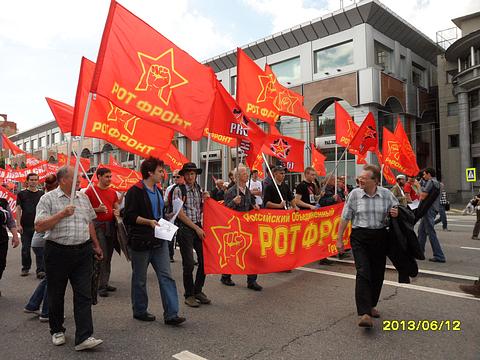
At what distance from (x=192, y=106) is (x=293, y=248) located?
2.76 m

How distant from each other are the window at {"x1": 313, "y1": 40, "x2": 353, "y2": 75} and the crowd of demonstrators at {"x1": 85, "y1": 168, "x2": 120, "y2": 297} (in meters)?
25.2

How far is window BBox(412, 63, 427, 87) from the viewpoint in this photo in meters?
32.9

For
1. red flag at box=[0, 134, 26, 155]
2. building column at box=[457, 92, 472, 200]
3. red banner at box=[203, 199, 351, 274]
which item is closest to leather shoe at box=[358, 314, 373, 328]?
red banner at box=[203, 199, 351, 274]

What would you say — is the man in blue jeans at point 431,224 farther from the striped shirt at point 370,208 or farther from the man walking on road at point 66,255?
Result: the man walking on road at point 66,255

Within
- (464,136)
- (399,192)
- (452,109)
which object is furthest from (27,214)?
(452,109)

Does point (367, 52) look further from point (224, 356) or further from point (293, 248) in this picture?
point (224, 356)

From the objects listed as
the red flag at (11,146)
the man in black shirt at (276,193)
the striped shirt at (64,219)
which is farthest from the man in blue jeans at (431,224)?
the red flag at (11,146)

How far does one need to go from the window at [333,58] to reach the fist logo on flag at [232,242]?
25.1 metres

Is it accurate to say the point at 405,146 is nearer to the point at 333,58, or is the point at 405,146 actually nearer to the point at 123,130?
the point at 123,130

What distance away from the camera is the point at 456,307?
475 centimetres

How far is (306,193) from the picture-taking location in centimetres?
750

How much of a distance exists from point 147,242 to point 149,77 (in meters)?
1.91

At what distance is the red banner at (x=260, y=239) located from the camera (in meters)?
5.18

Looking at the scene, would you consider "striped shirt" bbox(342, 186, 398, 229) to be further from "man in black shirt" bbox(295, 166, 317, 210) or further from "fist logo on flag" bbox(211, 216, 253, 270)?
"man in black shirt" bbox(295, 166, 317, 210)
